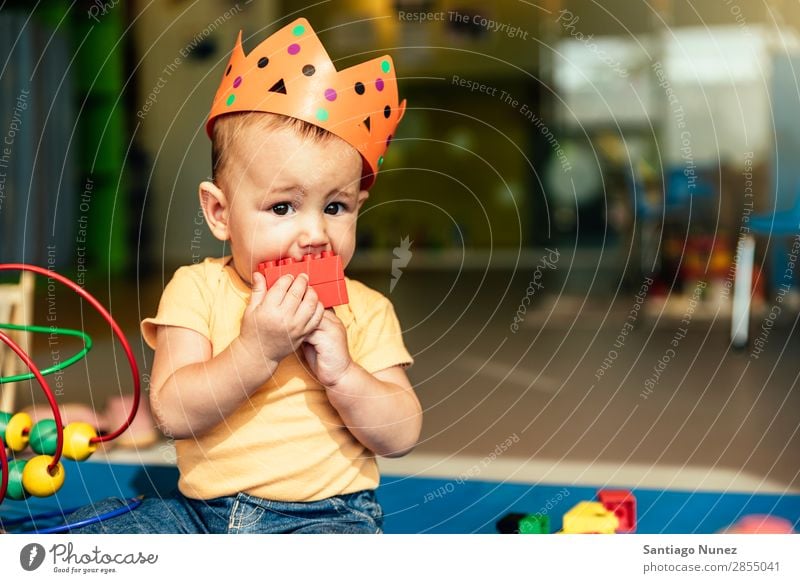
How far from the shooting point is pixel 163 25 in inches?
186

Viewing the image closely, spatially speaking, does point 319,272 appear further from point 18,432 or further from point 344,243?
point 18,432

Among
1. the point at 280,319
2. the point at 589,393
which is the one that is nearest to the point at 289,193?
the point at 280,319

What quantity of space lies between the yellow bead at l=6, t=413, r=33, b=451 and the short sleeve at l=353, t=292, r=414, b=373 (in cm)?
50

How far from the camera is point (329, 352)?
0.99 m

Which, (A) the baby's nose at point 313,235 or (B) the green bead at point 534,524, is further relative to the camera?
(B) the green bead at point 534,524

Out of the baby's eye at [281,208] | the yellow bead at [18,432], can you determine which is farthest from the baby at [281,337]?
the yellow bead at [18,432]

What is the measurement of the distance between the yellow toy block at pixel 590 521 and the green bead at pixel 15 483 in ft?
2.16

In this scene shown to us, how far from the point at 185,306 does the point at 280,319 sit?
5.9 inches

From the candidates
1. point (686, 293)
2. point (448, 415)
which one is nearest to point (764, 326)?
point (686, 293)

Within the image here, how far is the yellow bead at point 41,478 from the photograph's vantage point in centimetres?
115

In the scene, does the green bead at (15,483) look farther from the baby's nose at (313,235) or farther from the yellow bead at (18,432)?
the baby's nose at (313,235)

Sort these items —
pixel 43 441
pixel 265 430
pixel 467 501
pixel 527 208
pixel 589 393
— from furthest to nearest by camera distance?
pixel 527 208 < pixel 589 393 < pixel 467 501 < pixel 43 441 < pixel 265 430
